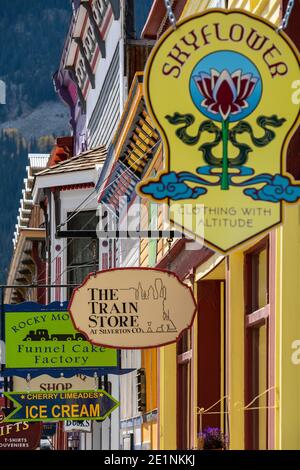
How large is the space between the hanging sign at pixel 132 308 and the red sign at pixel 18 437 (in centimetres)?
1227

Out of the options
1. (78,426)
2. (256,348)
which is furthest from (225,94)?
(78,426)

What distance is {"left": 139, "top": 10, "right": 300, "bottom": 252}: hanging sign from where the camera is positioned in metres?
10.9

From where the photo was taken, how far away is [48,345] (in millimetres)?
21516

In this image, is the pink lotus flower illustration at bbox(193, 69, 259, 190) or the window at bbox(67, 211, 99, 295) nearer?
the pink lotus flower illustration at bbox(193, 69, 259, 190)

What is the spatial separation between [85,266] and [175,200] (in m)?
18.2

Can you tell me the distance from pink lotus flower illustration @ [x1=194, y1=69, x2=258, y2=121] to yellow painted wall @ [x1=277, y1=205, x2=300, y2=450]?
1778mm

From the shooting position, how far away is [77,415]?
71.3ft

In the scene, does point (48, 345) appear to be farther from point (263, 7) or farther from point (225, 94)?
point (225, 94)

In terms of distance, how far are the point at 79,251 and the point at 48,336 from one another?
384 inches

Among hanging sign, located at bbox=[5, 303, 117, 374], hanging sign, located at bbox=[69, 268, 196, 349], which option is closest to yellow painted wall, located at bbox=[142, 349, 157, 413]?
hanging sign, located at bbox=[5, 303, 117, 374]

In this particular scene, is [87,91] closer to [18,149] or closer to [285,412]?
[285,412]

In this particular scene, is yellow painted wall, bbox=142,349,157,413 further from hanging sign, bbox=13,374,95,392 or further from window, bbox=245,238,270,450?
window, bbox=245,238,270,450

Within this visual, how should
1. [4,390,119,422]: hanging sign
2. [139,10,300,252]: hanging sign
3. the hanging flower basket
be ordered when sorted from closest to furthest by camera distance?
1. [139,10,300,252]: hanging sign
2. the hanging flower basket
3. [4,390,119,422]: hanging sign

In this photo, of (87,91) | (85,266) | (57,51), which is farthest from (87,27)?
(57,51)
